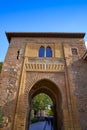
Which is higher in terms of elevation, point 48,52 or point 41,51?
point 41,51

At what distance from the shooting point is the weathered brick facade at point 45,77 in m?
8.79

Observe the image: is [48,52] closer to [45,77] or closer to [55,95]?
[45,77]

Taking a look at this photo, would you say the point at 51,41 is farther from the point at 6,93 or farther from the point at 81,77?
the point at 6,93

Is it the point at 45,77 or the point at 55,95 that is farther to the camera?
the point at 55,95

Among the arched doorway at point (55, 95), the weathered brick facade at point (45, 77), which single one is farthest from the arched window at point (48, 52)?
the arched doorway at point (55, 95)

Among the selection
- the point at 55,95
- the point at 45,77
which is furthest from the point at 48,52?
the point at 55,95

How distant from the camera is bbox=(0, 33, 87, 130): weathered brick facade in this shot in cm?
879

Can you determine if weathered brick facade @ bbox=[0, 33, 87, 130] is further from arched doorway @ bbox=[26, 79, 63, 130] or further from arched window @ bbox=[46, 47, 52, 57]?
arched window @ bbox=[46, 47, 52, 57]

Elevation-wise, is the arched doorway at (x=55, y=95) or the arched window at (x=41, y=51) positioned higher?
the arched window at (x=41, y=51)

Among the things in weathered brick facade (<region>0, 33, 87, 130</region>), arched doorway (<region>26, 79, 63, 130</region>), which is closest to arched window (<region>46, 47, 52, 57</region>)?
weathered brick facade (<region>0, 33, 87, 130</region>)

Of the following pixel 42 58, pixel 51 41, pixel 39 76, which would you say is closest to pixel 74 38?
pixel 51 41

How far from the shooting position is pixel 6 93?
31.3ft

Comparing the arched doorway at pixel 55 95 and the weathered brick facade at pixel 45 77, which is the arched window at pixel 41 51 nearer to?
the weathered brick facade at pixel 45 77

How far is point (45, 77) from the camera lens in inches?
405
